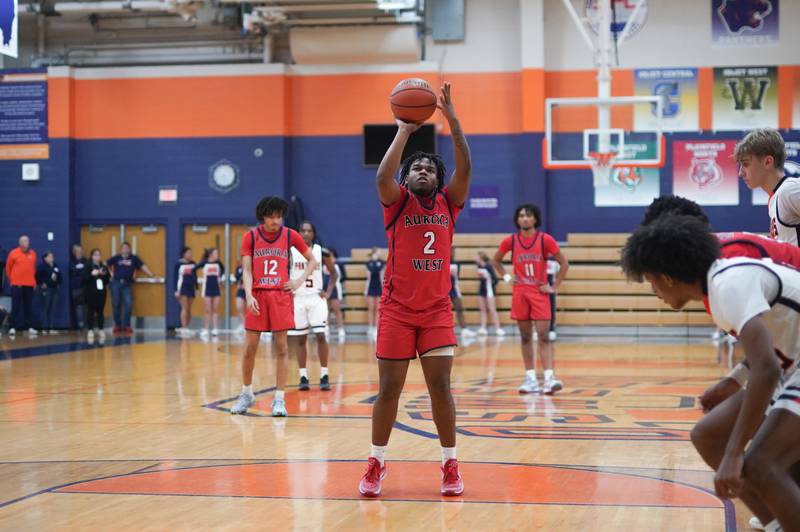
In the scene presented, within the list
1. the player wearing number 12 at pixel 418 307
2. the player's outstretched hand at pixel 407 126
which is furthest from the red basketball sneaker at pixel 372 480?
the player's outstretched hand at pixel 407 126

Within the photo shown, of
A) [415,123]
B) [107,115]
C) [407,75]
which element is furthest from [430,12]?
[415,123]

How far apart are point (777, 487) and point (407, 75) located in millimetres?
18711

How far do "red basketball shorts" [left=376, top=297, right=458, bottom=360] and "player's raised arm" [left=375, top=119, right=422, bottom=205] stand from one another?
1.95 ft

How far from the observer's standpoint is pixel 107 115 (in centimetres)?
2223

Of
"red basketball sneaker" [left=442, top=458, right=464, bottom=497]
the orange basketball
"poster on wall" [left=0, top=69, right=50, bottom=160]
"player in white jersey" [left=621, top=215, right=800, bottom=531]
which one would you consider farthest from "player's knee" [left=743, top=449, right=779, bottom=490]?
"poster on wall" [left=0, top=69, right=50, bottom=160]

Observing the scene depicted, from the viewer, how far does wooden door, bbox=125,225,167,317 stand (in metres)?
22.1

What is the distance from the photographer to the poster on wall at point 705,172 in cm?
2084

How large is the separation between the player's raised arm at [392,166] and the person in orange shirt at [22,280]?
16.3 metres

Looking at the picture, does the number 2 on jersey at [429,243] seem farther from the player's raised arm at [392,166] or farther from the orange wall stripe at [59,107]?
the orange wall stripe at [59,107]

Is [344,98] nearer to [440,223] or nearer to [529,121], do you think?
[529,121]

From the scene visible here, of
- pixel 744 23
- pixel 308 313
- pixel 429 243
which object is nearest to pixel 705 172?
pixel 744 23

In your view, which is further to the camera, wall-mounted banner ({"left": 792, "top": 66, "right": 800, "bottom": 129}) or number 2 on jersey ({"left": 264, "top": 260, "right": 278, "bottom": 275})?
wall-mounted banner ({"left": 792, "top": 66, "right": 800, "bottom": 129})

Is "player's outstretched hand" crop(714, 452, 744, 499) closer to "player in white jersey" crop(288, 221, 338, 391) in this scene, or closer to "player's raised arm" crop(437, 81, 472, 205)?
"player's raised arm" crop(437, 81, 472, 205)

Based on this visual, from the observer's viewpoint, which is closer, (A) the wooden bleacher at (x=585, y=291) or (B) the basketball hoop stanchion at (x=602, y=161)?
(B) the basketball hoop stanchion at (x=602, y=161)
